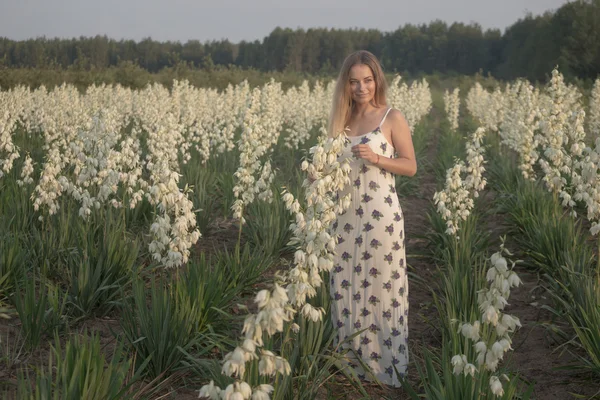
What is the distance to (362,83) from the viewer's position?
3732 millimetres

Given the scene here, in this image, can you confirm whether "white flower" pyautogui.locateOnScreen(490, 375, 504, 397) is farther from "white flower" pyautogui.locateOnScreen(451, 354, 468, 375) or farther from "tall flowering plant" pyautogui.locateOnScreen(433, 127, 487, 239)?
"tall flowering plant" pyautogui.locateOnScreen(433, 127, 487, 239)

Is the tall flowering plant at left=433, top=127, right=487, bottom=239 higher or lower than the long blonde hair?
lower

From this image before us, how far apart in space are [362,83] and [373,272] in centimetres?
117

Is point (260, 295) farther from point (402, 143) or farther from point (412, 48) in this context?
point (412, 48)

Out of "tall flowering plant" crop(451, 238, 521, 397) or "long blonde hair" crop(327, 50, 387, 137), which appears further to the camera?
"long blonde hair" crop(327, 50, 387, 137)

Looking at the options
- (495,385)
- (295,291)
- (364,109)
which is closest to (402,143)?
(364,109)

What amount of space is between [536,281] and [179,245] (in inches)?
133

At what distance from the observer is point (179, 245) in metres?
3.99

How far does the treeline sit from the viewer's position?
122 ft

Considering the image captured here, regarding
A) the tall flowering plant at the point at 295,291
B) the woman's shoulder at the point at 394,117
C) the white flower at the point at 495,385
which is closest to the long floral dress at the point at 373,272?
the woman's shoulder at the point at 394,117

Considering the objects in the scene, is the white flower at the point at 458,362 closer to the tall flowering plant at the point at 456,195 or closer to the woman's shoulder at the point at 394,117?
the woman's shoulder at the point at 394,117

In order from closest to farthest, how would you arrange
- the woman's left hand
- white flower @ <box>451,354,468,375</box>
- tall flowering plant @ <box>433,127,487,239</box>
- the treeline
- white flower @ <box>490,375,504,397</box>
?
white flower @ <box>490,375,504,397</box> → white flower @ <box>451,354,468,375</box> → the woman's left hand → tall flowering plant @ <box>433,127,487,239</box> → the treeline

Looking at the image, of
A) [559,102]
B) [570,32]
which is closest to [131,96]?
[559,102]

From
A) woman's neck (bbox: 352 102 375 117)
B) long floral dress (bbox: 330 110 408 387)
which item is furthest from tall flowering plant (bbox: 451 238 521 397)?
woman's neck (bbox: 352 102 375 117)
